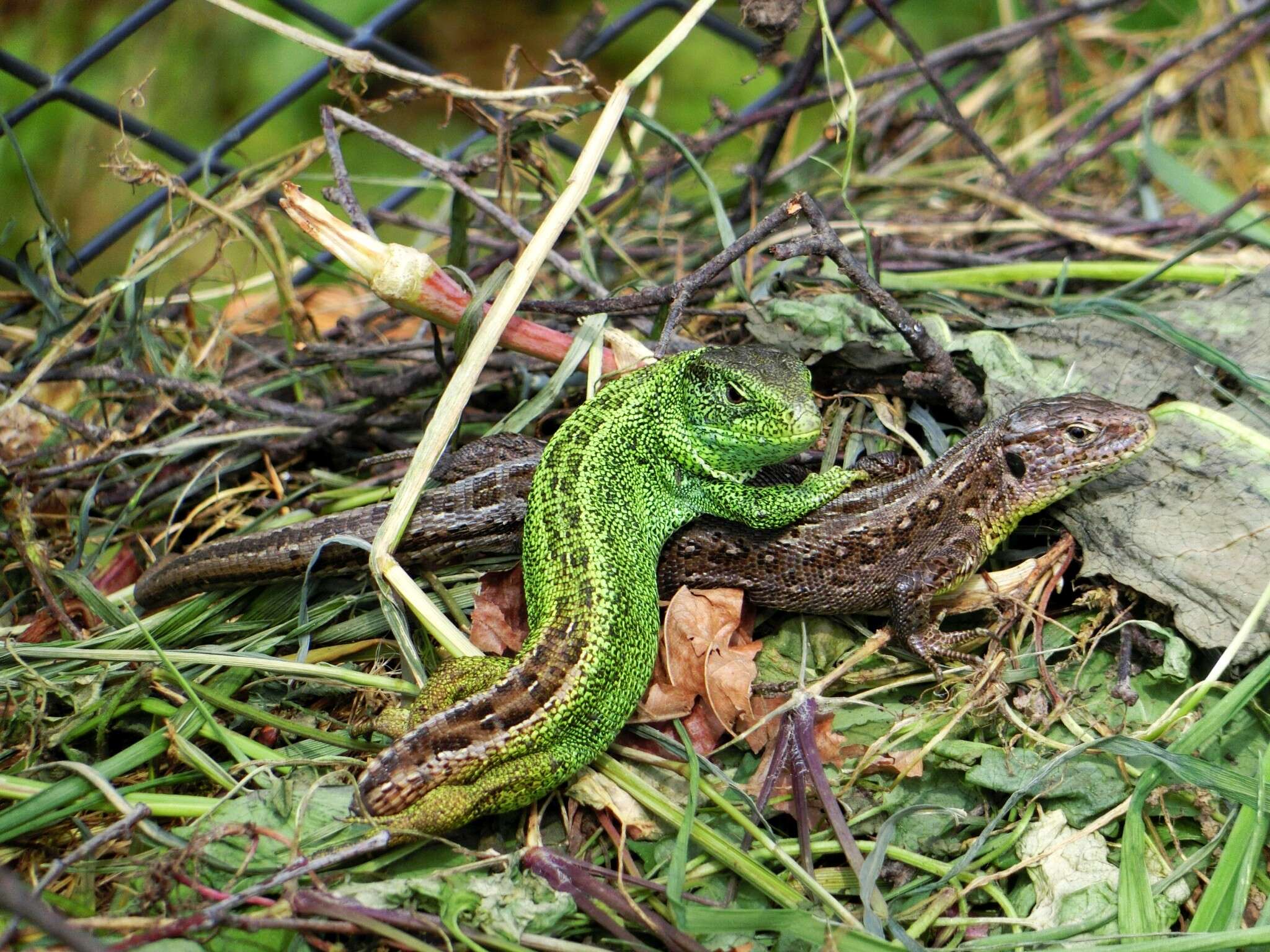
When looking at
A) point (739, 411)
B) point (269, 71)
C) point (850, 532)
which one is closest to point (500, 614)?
point (739, 411)

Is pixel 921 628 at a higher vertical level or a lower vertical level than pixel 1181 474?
lower

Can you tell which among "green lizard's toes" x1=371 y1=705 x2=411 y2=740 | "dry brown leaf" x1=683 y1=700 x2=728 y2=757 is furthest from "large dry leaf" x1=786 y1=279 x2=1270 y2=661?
"green lizard's toes" x1=371 y1=705 x2=411 y2=740

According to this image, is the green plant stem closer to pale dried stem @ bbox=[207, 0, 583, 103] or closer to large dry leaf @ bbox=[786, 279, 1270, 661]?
large dry leaf @ bbox=[786, 279, 1270, 661]

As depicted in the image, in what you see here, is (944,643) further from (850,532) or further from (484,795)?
(484,795)

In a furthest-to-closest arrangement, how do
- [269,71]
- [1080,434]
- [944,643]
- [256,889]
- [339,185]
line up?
[269,71] → [339,185] → [1080,434] → [944,643] → [256,889]

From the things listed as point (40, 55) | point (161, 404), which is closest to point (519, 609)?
point (161, 404)

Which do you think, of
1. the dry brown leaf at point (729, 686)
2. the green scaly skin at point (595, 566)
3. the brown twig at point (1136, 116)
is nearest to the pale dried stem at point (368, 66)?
the green scaly skin at point (595, 566)

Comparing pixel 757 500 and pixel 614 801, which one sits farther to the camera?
pixel 757 500
